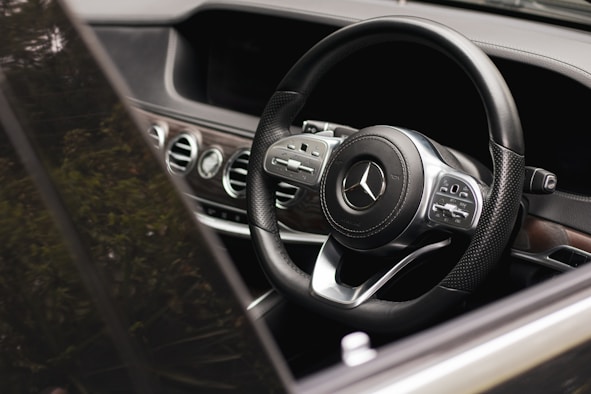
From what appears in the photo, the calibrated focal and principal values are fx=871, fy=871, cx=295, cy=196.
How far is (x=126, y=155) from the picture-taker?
0.92 metres

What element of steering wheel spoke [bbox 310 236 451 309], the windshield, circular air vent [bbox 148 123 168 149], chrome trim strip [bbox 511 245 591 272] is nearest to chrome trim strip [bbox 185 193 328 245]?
circular air vent [bbox 148 123 168 149]

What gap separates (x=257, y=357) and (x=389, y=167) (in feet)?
3.28

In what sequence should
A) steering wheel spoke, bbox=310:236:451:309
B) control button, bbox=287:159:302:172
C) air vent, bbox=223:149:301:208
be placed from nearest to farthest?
steering wheel spoke, bbox=310:236:451:309 < control button, bbox=287:159:302:172 < air vent, bbox=223:149:301:208

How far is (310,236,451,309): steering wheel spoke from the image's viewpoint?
1.84m

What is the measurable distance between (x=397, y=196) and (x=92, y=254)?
1.03 metres

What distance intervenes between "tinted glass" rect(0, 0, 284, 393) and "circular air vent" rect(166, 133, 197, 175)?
6.16 feet

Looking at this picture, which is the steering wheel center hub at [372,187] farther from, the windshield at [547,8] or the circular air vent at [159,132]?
the circular air vent at [159,132]

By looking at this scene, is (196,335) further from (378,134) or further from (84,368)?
(378,134)

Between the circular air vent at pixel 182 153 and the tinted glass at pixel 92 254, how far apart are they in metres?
1.88

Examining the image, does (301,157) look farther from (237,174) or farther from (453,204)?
(237,174)

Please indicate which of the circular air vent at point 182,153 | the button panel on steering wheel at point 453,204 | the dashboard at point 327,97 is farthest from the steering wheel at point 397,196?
the circular air vent at point 182,153

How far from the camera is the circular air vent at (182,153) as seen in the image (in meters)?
2.82

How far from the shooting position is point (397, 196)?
182 centimetres

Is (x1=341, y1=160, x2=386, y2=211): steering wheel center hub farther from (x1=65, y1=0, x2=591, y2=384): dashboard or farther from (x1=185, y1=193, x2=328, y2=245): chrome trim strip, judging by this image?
(x1=185, y1=193, x2=328, y2=245): chrome trim strip
